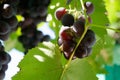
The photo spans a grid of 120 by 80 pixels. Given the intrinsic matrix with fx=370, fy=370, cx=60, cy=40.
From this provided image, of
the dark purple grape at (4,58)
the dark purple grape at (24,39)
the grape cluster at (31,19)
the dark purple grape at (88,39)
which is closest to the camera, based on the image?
the dark purple grape at (88,39)

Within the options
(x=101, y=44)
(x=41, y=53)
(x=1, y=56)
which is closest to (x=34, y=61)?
(x=41, y=53)

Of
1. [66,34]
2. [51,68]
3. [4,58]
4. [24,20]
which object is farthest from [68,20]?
[24,20]

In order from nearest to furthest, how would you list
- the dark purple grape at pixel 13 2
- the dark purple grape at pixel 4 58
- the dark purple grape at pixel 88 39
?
the dark purple grape at pixel 88 39
the dark purple grape at pixel 4 58
the dark purple grape at pixel 13 2

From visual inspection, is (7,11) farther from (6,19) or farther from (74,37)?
(74,37)

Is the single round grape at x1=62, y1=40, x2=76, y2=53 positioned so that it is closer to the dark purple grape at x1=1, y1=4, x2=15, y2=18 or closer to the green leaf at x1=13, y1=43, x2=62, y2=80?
the green leaf at x1=13, y1=43, x2=62, y2=80

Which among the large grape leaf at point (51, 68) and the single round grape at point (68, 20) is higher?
the single round grape at point (68, 20)

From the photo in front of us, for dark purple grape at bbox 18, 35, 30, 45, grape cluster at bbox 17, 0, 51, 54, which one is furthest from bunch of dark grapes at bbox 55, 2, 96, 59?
dark purple grape at bbox 18, 35, 30, 45

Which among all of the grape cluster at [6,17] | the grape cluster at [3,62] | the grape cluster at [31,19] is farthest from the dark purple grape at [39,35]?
the grape cluster at [3,62]

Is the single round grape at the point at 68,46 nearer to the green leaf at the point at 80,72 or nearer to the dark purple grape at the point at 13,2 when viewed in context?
the green leaf at the point at 80,72
